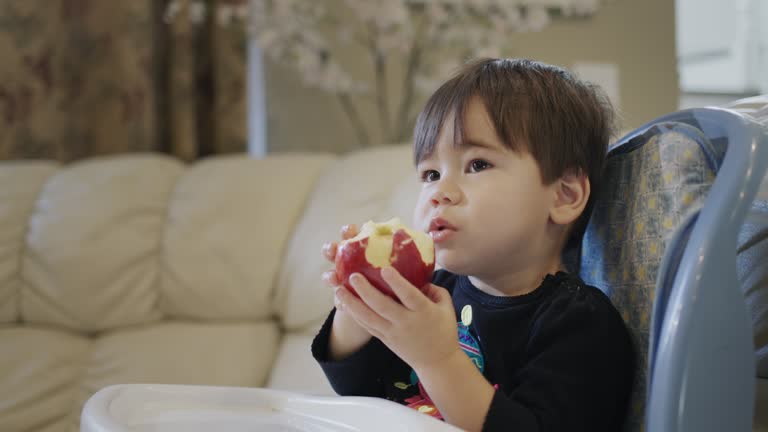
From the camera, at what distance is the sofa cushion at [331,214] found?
173 cm

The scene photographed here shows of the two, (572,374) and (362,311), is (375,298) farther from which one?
(572,374)

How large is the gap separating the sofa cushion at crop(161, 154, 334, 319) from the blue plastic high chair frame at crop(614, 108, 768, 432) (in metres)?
1.42

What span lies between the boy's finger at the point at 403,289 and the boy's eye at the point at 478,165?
202 mm

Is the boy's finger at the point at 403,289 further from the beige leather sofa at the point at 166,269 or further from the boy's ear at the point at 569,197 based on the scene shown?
the beige leather sofa at the point at 166,269

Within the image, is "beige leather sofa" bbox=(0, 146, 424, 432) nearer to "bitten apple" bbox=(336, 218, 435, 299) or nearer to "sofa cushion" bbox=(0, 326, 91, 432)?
"sofa cushion" bbox=(0, 326, 91, 432)

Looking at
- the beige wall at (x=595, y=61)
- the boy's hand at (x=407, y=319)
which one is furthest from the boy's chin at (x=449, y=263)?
the beige wall at (x=595, y=61)

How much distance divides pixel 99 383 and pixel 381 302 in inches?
55.4

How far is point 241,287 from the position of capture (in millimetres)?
1872

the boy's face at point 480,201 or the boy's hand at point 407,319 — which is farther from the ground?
the boy's face at point 480,201

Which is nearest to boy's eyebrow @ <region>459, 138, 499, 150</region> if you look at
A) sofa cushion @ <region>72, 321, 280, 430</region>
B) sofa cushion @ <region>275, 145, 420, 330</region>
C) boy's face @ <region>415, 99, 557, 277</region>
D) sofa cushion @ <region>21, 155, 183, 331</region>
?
boy's face @ <region>415, 99, 557, 277</region>

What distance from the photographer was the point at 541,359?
732 mm

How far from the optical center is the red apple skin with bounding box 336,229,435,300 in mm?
674

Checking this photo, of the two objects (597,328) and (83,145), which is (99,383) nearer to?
(83,145)

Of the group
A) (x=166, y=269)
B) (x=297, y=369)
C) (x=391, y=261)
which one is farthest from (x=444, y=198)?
(x=166, y=269)
